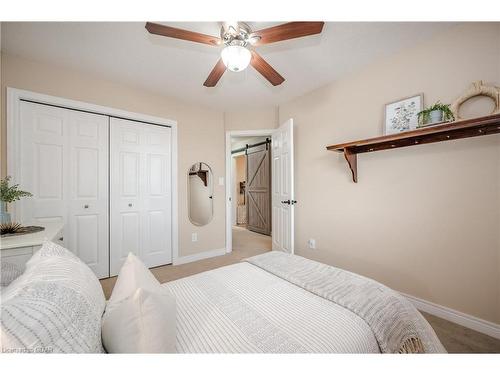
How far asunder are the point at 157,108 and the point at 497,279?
370 centimetres

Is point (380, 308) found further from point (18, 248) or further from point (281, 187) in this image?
point (281, 187)

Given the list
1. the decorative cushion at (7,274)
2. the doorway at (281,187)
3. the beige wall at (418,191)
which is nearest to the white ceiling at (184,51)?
the beige wall at (418,191)

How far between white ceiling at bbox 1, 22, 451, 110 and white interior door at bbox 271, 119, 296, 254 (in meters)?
0.68

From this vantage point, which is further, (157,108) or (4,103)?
(157,108)

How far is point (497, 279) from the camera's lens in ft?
5.05

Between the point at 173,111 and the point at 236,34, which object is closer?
the point at 236,34

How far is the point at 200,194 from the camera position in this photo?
132 inches

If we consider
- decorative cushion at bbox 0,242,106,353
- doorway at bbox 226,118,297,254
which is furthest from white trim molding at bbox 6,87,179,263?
decorative cushion at bbox 0,242,106,353

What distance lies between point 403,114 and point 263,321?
6.94 feet

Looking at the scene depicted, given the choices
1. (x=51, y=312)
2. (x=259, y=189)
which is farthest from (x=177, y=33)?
(x=259, y=189)

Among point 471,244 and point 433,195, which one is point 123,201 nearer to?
point 433,195

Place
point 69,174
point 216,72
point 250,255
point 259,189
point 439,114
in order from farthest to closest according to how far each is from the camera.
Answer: point 259,189, point 250,255, point 69,174, point 216,72, point 439,114
